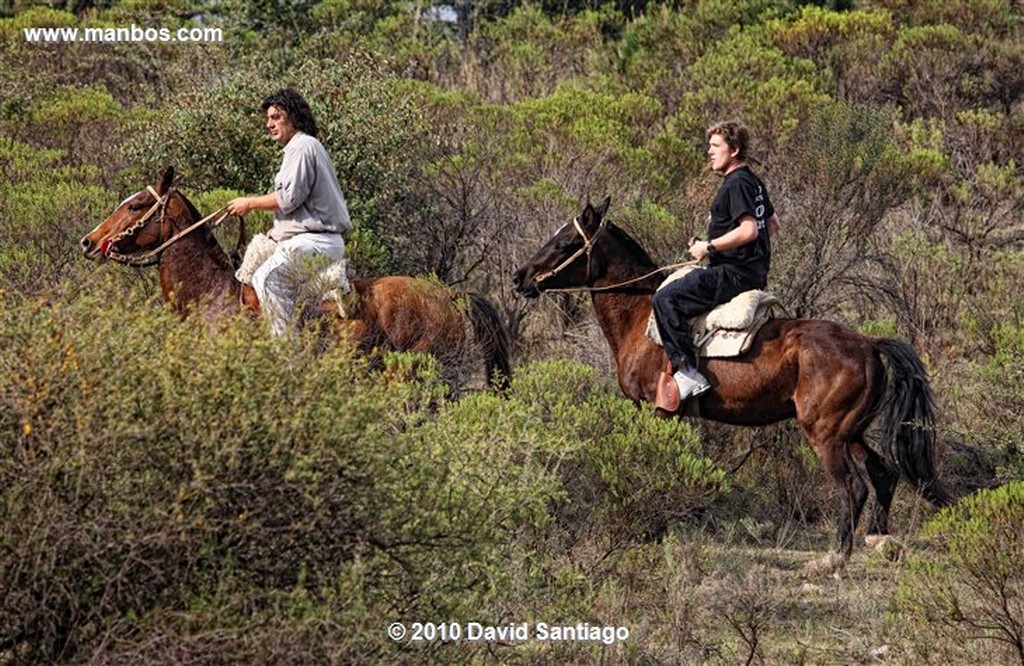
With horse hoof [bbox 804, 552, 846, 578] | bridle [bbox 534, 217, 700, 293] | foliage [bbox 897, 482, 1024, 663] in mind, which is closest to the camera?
foliage [bbox 897, 482, 1024, 663]

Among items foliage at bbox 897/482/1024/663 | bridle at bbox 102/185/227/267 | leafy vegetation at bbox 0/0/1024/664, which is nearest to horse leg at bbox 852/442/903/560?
leafy vegetation at bbox 0/0/1024/664

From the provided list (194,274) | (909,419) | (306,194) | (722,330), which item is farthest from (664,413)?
Answer: (194,274)

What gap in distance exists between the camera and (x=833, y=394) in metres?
10.7

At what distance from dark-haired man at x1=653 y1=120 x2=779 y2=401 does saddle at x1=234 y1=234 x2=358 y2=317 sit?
1967mm

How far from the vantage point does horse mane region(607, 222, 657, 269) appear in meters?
11.5

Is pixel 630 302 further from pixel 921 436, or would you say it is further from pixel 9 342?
pixel 9 342

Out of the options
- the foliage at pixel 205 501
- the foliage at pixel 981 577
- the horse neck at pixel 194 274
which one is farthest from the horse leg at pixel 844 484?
the foliage at pixel 205 501

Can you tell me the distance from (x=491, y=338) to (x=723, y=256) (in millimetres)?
1700

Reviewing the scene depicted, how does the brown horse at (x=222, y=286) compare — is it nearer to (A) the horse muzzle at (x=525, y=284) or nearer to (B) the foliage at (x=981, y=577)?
(A) the horse muzzle at (x=525, y=284)

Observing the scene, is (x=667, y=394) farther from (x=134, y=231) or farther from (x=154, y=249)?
(x=134, y=231)

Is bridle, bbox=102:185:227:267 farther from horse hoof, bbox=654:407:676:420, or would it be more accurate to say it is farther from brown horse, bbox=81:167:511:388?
horse hoof, bbox=654:407:676:420

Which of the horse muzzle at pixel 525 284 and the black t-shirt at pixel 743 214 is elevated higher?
the black t-shirt at pixel 743 214

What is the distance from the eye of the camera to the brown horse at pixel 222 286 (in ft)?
36.9

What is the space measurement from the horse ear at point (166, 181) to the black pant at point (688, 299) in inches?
131
